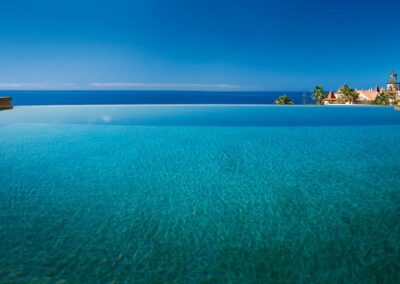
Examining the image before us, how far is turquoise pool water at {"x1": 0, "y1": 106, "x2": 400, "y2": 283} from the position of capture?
281 centimetres

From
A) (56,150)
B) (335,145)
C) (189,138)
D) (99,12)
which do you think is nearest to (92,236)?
(56,150)

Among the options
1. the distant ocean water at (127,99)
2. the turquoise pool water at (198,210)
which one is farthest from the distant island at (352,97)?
the turquoise pool water at (198,210)

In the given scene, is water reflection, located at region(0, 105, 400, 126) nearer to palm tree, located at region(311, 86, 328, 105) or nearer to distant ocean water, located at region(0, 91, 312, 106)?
distant ocean water, located at region(0, 91, 312, 106)

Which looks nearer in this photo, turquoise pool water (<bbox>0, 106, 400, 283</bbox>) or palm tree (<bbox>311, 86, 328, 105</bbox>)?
turquoise pool water (<bbox>0, 106, 400, 283</bbox>)

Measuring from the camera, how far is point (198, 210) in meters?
4.18

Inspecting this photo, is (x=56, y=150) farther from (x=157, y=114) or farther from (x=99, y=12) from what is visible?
(x=99, y=12)

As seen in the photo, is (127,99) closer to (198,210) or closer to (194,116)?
(194,116)

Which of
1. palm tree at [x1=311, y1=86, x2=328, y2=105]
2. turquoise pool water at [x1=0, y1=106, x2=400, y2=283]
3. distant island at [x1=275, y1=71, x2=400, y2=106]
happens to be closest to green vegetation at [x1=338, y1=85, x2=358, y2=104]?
distant island at [x1=275, y1=71, x2=400, y2=106]

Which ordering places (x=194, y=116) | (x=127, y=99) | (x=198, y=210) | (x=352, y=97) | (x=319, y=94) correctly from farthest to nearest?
1. (x=127, y=99)
2. (x=319, y=94)
3. (x=352, y=97)
4. (x=194, y=116)
5. (x=198, y=210)

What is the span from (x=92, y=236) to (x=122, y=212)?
705 mm

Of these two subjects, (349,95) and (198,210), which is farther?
(349,95)

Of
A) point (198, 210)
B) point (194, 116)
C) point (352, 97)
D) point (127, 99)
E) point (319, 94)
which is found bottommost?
point (198, 210)

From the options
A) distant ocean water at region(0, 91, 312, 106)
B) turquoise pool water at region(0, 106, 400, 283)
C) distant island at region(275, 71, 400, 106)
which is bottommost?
turquoise pool water at region(0, 106, 400, 283)

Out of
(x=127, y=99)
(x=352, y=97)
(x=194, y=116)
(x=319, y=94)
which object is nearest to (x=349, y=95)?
(x=352, y=97)
